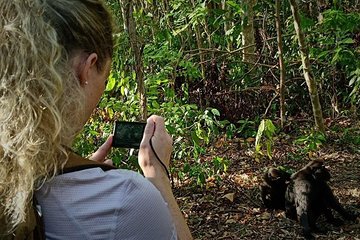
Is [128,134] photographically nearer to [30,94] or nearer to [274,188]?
[30,94]

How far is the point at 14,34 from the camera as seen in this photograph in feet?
3.12

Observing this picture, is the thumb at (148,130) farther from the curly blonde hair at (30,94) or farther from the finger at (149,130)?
the curly blonde hair at (30,94)

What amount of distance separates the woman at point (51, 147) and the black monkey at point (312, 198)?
11.5 feet

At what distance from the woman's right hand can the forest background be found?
138cm

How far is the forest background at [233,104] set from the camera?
4160 millimetres

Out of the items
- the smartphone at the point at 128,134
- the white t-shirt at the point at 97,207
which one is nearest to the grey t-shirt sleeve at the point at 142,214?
the white t-shirt at the point at 97,207

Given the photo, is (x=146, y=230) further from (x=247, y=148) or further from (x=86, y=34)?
(x=247, y=148)

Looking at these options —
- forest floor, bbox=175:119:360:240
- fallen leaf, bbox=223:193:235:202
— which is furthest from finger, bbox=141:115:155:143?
fallen leaf, bbox=223:193:235:202

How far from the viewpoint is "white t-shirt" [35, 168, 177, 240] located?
3.09 feet

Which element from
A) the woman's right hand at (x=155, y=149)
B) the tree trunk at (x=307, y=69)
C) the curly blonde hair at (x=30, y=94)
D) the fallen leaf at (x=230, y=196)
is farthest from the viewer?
the tree trunk at (x=307, y=69)

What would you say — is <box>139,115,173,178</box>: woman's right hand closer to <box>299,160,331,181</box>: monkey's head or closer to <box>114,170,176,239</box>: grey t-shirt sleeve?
<box>114,170,176,239</box>: grey t-shirt sleeve

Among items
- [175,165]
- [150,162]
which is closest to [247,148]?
[175,165]

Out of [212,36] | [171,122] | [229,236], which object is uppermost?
[212,36]

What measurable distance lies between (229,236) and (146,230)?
Result: 138 inches
